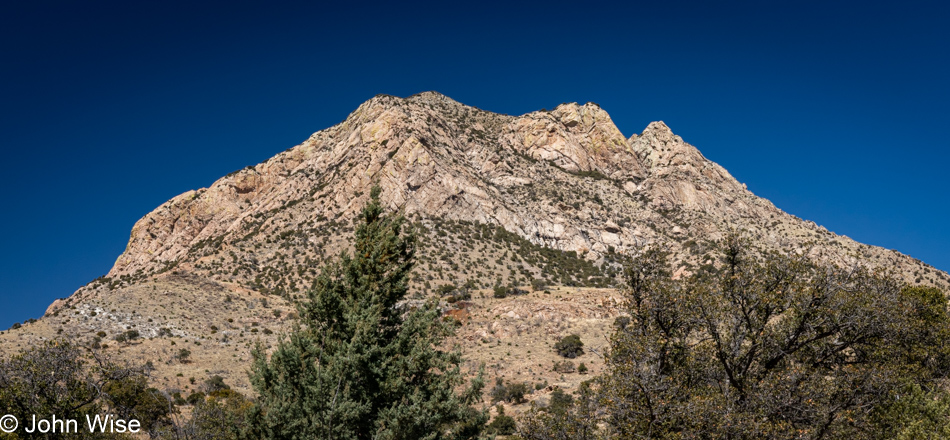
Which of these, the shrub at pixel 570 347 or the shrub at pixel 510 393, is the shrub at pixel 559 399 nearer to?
the shrub at pixel 510 393

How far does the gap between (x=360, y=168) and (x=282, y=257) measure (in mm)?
20117

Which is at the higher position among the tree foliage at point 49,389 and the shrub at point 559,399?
the tree foliage at point 49,389

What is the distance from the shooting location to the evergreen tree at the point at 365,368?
35.8 feet

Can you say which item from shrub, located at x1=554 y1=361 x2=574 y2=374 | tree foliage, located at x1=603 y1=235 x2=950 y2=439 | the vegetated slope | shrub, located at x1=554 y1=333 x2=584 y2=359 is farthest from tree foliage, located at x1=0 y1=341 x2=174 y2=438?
shrub, located at x1=554 y1=333 x2=584 y2=359

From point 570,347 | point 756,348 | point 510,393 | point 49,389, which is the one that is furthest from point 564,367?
point 49,389

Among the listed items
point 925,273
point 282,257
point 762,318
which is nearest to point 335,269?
point 762,318

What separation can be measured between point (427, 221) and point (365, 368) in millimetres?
60729

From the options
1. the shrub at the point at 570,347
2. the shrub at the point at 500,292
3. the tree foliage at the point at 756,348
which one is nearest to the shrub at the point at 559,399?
the shrub at the point at 570,347

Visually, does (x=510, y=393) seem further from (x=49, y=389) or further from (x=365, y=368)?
(x=49, y=389)

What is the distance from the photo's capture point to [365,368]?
11820 millimetres

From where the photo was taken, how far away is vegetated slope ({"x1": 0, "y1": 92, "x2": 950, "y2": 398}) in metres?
46.2

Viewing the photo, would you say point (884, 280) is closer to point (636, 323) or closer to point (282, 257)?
point (636, 323)

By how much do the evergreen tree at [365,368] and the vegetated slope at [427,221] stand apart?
23751 millimetres

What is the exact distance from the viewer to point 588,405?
13258mm
